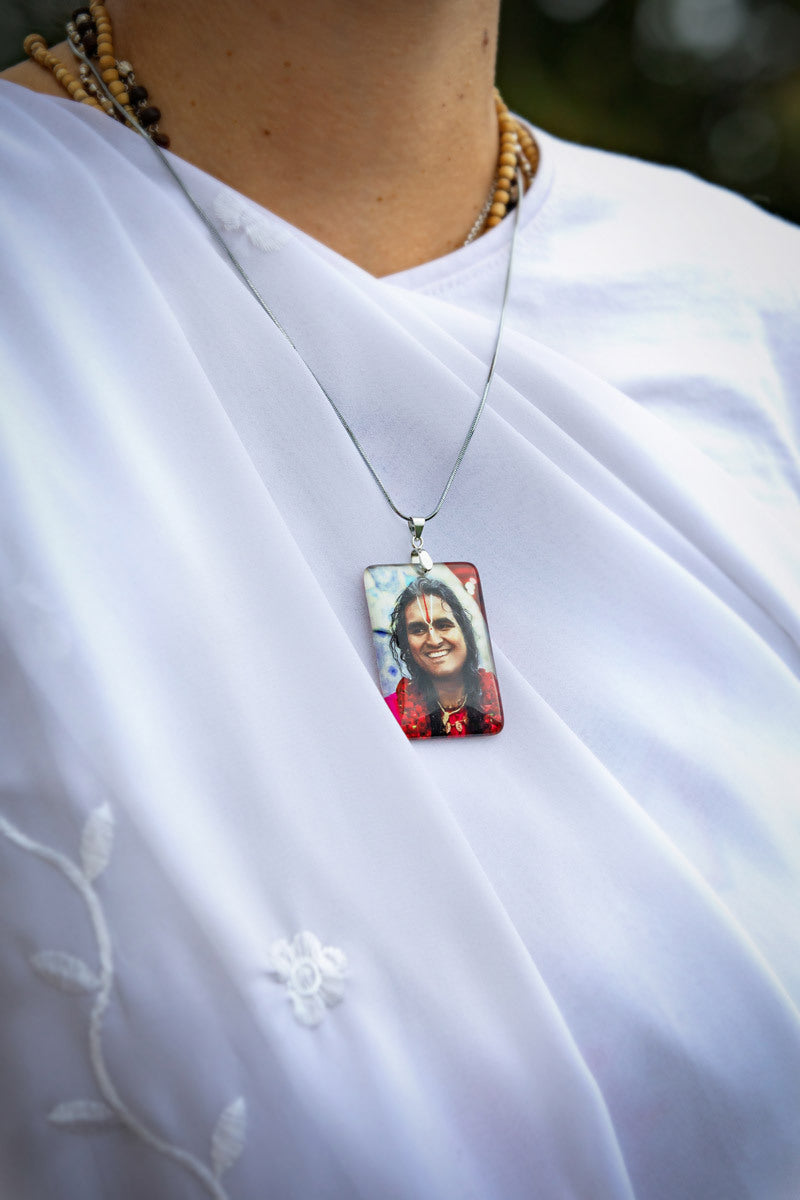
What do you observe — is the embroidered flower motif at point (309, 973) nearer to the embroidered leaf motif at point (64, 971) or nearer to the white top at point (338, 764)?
the white top at point (338, 764)

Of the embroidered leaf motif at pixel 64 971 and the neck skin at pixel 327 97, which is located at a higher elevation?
the neck skin at pixel 327 97

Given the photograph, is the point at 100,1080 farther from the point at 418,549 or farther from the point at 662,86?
the point at 662,86

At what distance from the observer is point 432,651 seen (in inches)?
28.8

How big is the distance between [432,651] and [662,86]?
106 inches

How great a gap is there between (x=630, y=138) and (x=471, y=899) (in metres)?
2.70

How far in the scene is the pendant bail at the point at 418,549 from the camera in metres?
0.77

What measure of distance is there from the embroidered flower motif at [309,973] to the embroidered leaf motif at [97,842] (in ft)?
0.40

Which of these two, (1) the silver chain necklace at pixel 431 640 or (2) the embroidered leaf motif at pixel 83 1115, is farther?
(1) the silver chain necklace at pixel 431 640

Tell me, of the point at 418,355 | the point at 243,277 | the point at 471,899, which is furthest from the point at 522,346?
the point at 471,899

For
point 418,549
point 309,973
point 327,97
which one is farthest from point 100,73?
point 309,973

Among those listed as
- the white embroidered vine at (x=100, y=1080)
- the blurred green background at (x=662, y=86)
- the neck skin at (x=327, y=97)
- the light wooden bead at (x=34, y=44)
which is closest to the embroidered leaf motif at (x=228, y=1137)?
the white embroidered vine at (x=100, y=1080)

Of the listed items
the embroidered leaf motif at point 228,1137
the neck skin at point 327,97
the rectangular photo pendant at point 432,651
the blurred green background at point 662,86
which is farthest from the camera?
the blurred green background at point 662,86

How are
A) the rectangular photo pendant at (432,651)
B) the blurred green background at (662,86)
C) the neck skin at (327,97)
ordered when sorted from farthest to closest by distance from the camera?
the blurred green background at (662,86) < the neck skin at (327,97) < the rectangular photo pendant at (432,651)

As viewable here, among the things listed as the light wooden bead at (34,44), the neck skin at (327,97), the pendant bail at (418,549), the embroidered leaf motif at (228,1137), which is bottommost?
the embroidered leaf motif at (228,1137)
